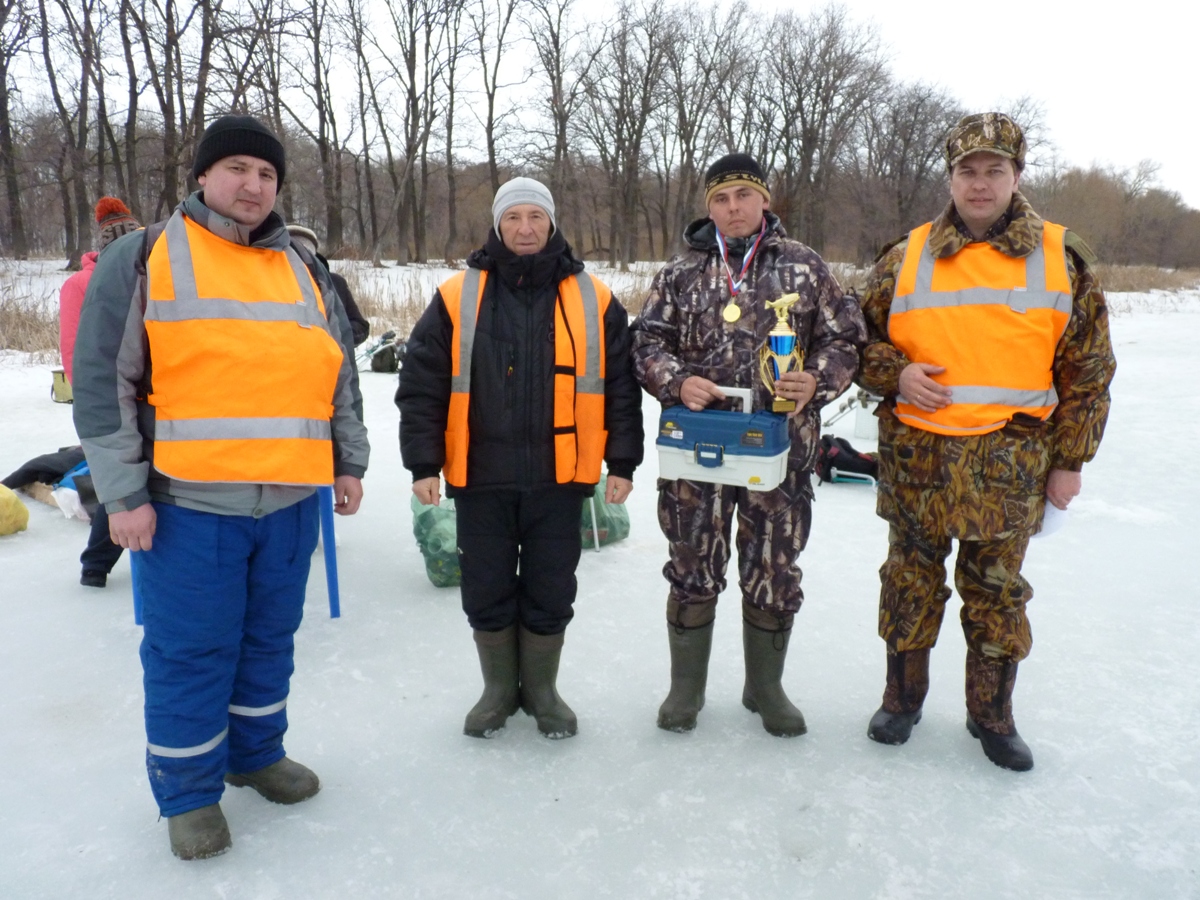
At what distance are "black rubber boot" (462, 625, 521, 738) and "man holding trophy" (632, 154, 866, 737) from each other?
1.73ft

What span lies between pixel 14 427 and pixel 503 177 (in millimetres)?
27253

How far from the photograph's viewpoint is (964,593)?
2.49 m

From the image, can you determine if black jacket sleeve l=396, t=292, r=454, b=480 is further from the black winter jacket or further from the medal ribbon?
the medal ribbon

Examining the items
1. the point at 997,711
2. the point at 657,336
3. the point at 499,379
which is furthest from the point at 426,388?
the point at 997,711

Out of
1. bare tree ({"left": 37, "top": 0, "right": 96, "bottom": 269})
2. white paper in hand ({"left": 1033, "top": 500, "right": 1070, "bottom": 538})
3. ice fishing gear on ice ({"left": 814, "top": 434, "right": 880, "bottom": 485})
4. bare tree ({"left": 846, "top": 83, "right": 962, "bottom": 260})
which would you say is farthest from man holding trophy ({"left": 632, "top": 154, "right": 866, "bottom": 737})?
bare tree ({"left": 846, "top": 83, "right": 962, "bottom": 260})

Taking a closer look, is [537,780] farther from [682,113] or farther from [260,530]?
[682,113]

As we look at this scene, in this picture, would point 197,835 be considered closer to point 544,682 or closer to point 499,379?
point 544,682

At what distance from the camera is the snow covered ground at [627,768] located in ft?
6.61

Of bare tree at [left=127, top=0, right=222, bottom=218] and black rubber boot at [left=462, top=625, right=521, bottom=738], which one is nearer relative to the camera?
black rubber boot at [left=462, top=625, right=521, bottom=738]

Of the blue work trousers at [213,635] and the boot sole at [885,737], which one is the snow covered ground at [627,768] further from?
the blue work trousers at [213,635]

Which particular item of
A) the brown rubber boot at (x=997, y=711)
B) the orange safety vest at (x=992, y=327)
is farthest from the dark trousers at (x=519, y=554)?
the brown rubber boot at (x=997, y=711)

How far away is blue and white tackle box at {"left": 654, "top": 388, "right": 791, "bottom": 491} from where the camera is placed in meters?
2.21

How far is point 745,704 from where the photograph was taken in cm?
278

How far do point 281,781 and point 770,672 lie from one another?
4.95 ft
